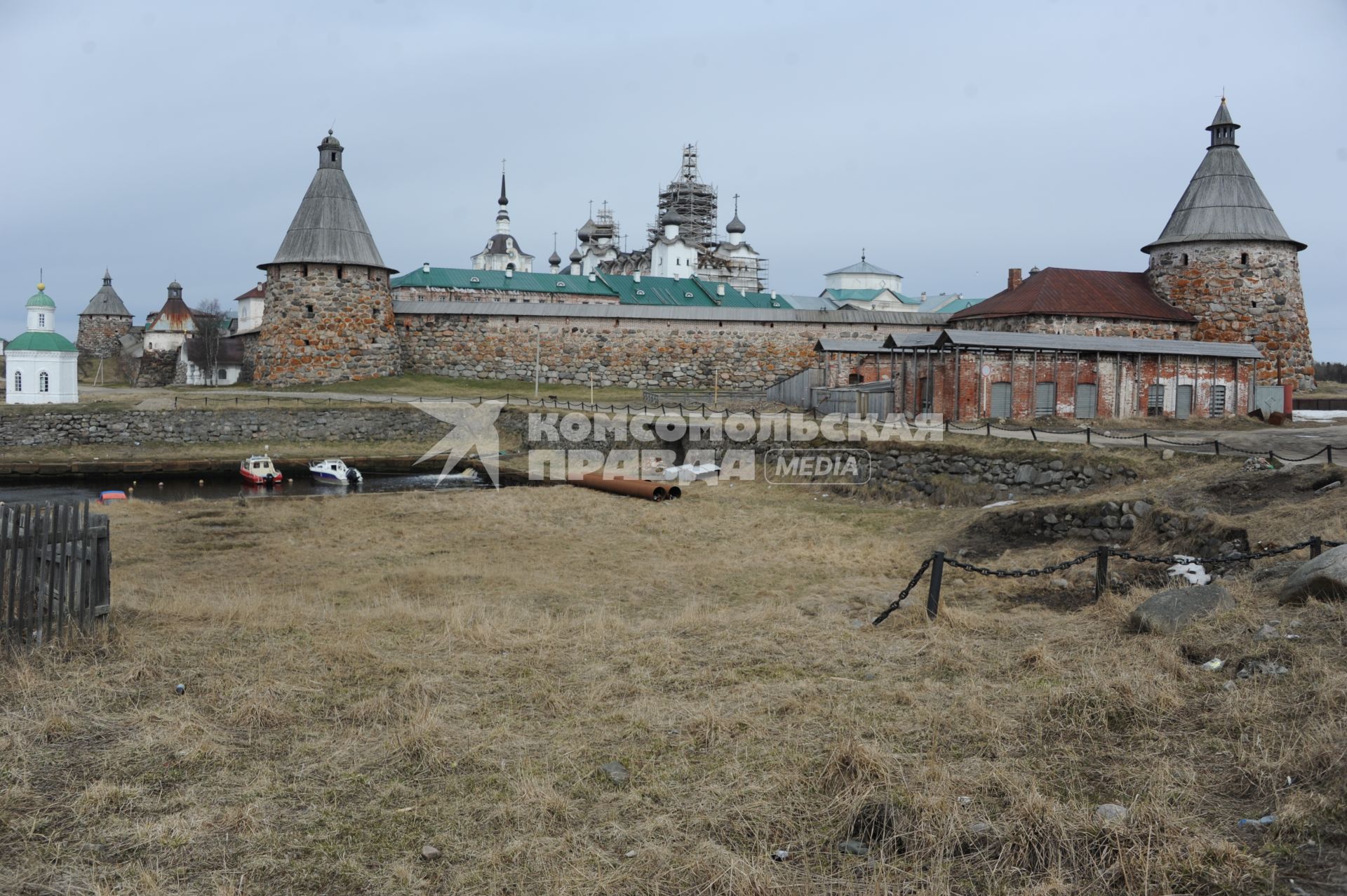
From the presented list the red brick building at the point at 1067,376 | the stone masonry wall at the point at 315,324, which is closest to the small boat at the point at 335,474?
the stone masonry wall at the point at 315,324

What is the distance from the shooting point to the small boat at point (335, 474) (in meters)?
23.1

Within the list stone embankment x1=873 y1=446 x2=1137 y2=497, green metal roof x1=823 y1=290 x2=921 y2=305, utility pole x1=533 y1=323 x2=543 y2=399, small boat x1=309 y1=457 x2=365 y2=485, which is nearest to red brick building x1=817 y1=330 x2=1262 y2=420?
stone embankment x1=873 y1=446 x2=1137 y2=497

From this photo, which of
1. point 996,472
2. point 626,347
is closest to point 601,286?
point 626,347

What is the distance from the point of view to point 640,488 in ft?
60.0

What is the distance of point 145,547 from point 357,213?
2641 cm

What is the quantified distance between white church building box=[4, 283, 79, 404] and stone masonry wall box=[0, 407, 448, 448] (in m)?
3.56

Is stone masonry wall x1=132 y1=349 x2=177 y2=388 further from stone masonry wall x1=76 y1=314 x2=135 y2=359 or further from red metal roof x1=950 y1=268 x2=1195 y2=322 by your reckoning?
red metal roof x1=950 y1=268 x2=1195 y2=322

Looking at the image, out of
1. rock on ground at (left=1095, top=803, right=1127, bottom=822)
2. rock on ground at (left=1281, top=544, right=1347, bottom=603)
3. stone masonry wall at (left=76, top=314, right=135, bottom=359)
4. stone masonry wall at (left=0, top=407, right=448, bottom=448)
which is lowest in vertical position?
rock on ground at (left=1095, top=803, right=1127, bottom=822)

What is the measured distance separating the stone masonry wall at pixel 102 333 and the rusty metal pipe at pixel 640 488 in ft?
171

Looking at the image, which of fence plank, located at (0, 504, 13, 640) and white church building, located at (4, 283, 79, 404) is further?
white church building, located at (4, 283, 79, 404)

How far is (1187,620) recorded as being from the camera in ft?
21.0

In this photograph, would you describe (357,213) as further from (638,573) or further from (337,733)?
(337,733)

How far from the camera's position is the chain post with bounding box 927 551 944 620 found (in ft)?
25.3

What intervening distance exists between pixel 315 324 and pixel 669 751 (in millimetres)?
34142
